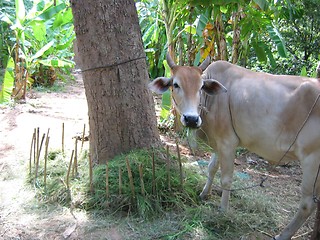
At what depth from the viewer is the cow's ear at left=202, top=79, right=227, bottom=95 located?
136 inches

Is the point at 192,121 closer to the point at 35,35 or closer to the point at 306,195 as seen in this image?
the point at 306,195

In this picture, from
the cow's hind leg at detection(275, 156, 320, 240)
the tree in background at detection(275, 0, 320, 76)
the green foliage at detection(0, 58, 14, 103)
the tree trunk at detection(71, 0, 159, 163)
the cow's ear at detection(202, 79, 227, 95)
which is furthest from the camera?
the tree in background at detection(275, 0, 320, 76)

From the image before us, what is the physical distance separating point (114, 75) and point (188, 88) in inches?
34.0

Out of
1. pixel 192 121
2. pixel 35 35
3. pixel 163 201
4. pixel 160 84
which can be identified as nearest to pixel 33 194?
pixel 163 201

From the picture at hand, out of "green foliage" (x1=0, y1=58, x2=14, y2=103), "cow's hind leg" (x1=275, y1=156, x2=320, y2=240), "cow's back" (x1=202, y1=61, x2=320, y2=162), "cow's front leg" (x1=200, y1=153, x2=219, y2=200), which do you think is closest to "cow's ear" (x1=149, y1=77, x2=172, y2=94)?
"cow's back" (x1=202, y1=61, x2=320, y2=162)

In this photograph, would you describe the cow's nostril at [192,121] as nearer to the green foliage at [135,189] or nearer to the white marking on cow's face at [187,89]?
the white marking on cow's face at [187,89]

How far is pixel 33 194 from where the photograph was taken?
12.8 feet

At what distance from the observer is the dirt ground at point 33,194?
10.7 ft

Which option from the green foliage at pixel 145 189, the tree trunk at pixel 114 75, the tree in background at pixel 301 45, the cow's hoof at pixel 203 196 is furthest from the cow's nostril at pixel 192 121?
the tree in background at pixel 301 45

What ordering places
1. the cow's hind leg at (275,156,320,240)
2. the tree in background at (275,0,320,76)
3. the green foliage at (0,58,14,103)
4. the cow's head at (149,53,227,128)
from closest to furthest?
1. the cow's hind leg at (275,156,320,240)
2. the cow's head at (149,53,227,128)
3. the green foliage at (0,58,14,103)
4. the tree in background at (275,0,320,76)

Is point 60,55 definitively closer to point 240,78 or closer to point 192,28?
point 192,28

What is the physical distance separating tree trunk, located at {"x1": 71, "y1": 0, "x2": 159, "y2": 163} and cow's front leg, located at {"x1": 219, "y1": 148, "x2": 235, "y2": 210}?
790mm

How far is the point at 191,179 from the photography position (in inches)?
157

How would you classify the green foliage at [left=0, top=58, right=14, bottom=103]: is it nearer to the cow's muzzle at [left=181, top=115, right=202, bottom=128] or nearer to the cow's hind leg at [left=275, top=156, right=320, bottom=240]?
the cow's muzzle at [left=181, top=115, right=202, bottom=128]
